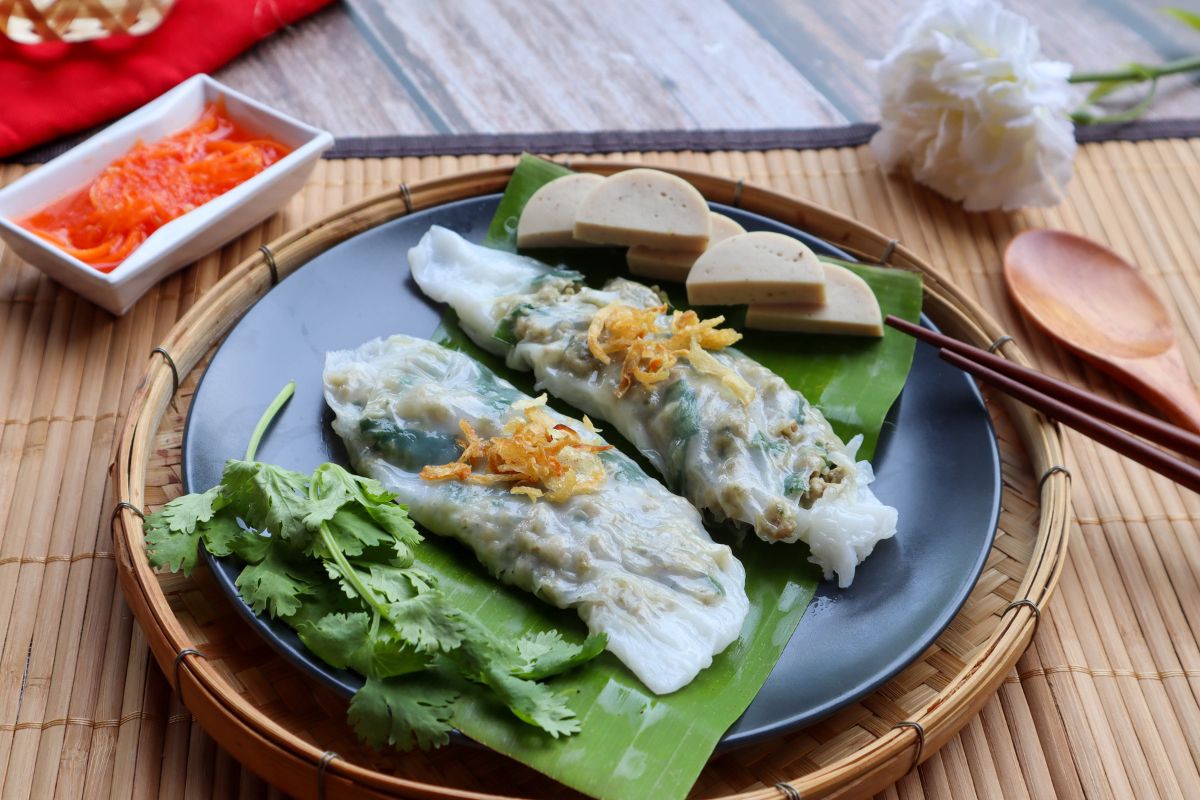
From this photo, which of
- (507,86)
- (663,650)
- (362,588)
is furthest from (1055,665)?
(507,86)

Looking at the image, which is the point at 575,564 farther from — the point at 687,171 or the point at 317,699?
the point at 687,171

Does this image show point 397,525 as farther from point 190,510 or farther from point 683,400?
point 683,400

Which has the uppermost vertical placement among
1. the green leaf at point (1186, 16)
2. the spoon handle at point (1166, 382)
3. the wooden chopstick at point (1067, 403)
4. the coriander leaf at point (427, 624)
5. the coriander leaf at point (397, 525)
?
the green leaf at point (1186, 16)

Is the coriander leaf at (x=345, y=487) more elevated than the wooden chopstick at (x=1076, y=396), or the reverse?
the wooden chopstick at (x=1076, y=396)

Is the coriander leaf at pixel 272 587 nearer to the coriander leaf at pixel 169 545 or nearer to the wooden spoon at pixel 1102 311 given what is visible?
the coriander leaf at pixel 169 545

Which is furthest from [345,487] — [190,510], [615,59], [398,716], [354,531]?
[615,59]

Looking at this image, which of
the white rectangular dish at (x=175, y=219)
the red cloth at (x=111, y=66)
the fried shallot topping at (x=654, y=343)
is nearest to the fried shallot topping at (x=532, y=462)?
the fried shallot topping at (x=654, y=343)
